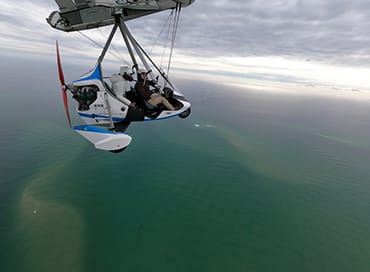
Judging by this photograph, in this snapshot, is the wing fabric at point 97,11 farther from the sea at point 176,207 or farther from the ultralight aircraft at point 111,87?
the sea at point 176,207

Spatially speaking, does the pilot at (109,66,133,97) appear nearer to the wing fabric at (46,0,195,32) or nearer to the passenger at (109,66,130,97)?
the passenger at (109,66,130,97)

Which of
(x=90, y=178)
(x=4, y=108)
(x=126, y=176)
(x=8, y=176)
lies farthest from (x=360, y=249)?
(x=4, y=108)

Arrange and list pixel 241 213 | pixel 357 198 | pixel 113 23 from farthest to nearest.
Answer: pixel 357 198 → pixel 241 213 → pixel 113 23

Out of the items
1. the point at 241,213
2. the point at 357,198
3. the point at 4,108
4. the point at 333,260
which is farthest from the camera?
the point at 4,108

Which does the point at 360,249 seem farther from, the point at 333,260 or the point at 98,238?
the point at 98,238

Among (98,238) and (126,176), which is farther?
(126,176)

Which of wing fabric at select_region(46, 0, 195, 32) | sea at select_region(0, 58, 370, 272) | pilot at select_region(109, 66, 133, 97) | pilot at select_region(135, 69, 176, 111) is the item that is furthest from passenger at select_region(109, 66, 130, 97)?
sea at select_region(0, 58, 370, 272)
